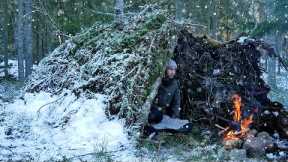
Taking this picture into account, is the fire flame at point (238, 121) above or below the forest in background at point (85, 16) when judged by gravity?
below

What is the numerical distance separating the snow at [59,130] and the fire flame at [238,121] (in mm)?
1920

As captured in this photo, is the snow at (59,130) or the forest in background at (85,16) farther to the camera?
the forest in background at (85,16)

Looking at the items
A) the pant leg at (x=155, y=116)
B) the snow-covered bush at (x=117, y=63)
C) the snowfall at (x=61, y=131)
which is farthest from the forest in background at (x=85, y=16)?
the pant leg at (x=155, y=116)

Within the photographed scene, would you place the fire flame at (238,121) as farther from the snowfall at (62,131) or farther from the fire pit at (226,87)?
the snowfall at (62,131)

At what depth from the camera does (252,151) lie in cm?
807

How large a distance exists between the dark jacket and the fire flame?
47.3 inches

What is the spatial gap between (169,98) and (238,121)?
62.2 inches

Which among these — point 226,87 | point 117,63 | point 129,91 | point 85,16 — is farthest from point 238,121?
point 85,16

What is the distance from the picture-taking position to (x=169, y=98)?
9812mm

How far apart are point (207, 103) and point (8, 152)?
4.24 metres

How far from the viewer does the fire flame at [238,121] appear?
28.2 ft

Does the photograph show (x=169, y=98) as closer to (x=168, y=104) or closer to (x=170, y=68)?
(x=168, y=104)

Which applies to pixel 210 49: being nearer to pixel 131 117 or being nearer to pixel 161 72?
pixel 161 72

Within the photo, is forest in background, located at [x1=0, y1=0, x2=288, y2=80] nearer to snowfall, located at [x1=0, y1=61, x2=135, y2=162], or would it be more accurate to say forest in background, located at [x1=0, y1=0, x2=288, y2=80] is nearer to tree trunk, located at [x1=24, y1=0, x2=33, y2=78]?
tree trunk, located at [x1=24, y1=0, x2=33, y2=78]
